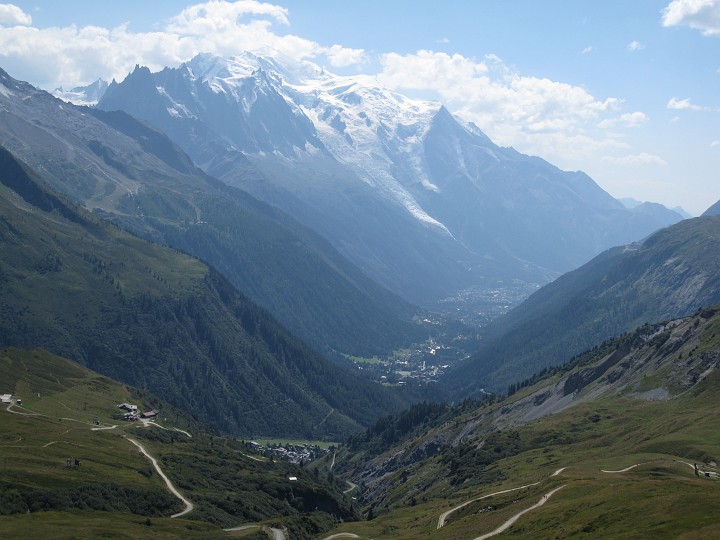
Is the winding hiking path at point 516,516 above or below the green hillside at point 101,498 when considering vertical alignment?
below

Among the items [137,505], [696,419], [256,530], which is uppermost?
[137,505]

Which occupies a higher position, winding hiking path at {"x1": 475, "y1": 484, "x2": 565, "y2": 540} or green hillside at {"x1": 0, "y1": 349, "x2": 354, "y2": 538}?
green hillside at {"x1": 0, "y1": 349, "x2": 354, "y2": 538}

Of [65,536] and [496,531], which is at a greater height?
[65,536]

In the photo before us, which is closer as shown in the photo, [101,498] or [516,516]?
[516,516]

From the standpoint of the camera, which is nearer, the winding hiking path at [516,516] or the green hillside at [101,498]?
the winding hiking path at [516,516]

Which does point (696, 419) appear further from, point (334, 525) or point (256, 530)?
Answer: point (256, 530)

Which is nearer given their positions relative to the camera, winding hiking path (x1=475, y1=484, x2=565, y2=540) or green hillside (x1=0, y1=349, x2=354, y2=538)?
winding hiking path (x1=475, y1=484, x2=565, y2=540)

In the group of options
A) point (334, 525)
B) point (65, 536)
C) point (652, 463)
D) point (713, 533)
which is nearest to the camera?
point (713, 533)

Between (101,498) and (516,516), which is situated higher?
(101,498)

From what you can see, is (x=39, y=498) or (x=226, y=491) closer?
(x=39, y=498)

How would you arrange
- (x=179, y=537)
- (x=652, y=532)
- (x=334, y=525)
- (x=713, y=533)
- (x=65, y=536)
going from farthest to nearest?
(x=334, y=525), (x=179, y=537), (x=65, y=536), (x=652, y=532), (x=713, y=533)

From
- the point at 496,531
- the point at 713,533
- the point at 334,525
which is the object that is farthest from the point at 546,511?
the point at 334,525
